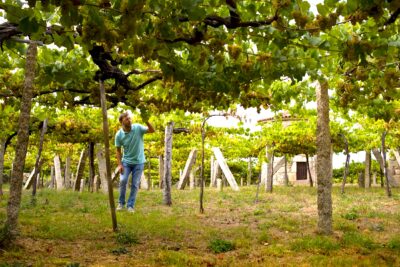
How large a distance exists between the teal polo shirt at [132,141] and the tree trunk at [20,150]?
3.34 meters

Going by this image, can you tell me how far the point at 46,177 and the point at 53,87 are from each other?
46.3 m

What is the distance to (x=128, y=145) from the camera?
27.7 ft

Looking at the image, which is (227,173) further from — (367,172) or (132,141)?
(132,141)

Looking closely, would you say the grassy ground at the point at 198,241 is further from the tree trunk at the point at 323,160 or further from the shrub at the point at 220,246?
the tree trunk at the point at 323,160

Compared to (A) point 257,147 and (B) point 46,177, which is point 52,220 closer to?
(A) point 257,147

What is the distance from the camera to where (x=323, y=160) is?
661 centimetres

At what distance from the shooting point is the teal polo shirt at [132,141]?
8398 millimetres

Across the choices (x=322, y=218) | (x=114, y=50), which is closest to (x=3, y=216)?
(x=114, y=50)

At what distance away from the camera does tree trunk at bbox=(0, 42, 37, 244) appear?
500cm

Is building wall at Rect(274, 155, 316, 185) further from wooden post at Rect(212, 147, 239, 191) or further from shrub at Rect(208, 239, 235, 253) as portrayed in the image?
shrub at Rect(208, 239, 235, 253)

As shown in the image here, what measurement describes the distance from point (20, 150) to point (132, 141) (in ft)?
11.3

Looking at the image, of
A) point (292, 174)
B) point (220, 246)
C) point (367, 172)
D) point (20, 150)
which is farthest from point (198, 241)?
point (292, 174)

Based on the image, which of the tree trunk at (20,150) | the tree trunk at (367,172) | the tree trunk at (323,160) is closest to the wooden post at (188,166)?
the tree trunk at (367,172)

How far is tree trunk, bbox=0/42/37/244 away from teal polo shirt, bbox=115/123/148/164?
11.0 feet
